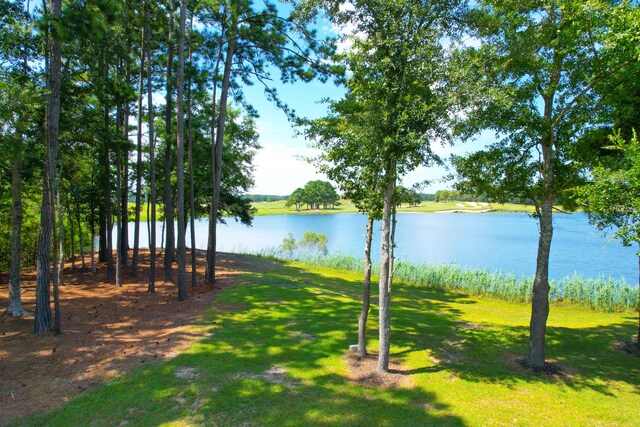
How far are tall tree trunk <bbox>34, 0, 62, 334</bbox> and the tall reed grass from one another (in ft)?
49.7

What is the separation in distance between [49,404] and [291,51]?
11955 mm

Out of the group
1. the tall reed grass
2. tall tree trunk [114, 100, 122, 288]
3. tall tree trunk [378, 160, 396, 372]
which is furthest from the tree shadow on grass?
the tall reed grass

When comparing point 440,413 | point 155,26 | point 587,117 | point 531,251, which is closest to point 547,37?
point 587,117

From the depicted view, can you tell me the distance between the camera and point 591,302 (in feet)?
42.5

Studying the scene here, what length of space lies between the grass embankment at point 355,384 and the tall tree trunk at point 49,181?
11.6 ft

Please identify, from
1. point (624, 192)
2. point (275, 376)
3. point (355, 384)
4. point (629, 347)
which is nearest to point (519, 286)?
point (629, 347)

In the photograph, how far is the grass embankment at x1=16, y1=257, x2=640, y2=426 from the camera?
4.72m

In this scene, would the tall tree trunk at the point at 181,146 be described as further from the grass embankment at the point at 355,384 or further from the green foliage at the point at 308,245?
the green foliage at the point at 308,245

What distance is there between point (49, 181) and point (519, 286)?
1674 cm

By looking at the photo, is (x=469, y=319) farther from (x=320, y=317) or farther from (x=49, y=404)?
(x=49, y=404)

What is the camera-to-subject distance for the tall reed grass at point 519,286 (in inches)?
496

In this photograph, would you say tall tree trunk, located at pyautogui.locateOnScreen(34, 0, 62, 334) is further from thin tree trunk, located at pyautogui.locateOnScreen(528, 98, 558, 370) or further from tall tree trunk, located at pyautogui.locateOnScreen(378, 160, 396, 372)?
thin tree trunk, located at pyautogui.locateOnScreen(528, 98, 558, 370)

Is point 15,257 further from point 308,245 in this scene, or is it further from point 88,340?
point 308,245

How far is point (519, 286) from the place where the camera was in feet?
47.1
